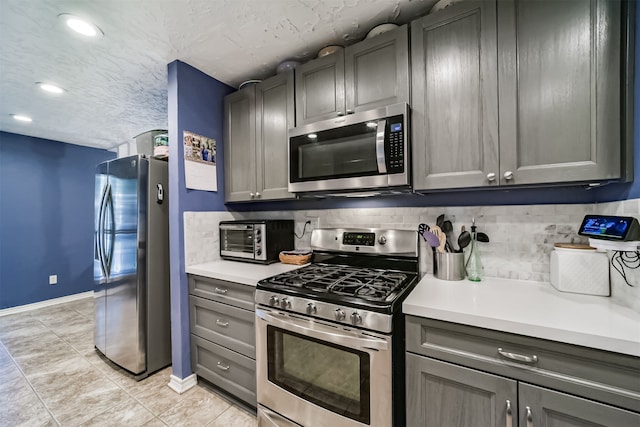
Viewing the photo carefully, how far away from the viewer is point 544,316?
3.10 feet

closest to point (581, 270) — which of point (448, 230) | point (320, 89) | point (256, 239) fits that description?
point (448, 230)

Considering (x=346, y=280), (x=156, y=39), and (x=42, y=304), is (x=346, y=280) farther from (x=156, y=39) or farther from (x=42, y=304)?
(x=42, y=304)

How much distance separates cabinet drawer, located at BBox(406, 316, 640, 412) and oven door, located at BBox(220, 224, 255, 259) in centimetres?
134

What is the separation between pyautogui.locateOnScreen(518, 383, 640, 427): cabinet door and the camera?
786 millimetres

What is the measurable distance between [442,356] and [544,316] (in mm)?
402

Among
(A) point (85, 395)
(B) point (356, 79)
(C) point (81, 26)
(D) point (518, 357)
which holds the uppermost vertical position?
(C) point (81, 26)

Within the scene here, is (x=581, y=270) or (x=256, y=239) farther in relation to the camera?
(x=256, y=239)

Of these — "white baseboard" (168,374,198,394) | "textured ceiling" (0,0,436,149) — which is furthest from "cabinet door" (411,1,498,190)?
"white baseboard" (168,374,198,394)

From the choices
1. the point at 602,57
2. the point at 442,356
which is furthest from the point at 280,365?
the point at 602,57

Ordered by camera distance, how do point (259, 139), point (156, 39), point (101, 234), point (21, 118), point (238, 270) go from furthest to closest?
point (21, 118), point (101, 234), point (259, 139), point (238, 270), point (156, 39)

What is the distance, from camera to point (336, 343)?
120 centimetres

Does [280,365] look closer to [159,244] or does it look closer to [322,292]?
[322,292]

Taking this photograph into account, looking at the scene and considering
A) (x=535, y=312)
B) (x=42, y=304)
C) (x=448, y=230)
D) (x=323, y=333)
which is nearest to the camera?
(x=535, y=312)

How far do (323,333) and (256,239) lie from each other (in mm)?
989
